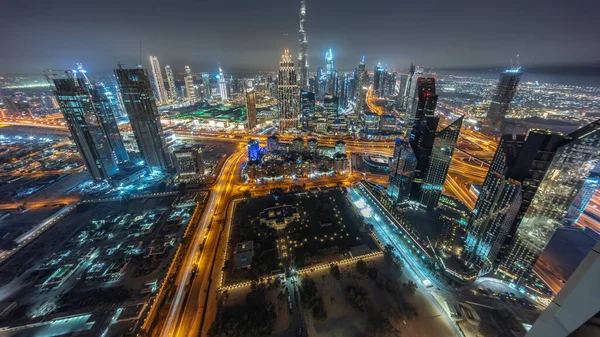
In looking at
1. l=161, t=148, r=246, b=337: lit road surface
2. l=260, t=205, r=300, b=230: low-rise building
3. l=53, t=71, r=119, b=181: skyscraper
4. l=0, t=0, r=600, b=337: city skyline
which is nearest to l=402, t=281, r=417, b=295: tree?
l=0, t=0, r=600, b=337: city skyline

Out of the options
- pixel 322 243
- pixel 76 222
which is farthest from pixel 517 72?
pixel 76 222

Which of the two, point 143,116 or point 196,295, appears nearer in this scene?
point 196,295

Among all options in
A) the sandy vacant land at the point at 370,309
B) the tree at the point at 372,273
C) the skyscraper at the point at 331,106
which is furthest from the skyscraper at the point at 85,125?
the skyscraper at the point at 331,106

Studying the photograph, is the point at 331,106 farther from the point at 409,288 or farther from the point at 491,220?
A: the point at 409,288

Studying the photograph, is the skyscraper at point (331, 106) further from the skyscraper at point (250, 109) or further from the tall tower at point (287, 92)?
→ the skyscraper at point (250, 109)

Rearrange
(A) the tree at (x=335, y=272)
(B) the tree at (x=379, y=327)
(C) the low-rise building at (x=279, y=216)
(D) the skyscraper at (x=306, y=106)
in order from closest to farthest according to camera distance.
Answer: (B) the tree at (x=379, y=327) → (A) the tree at (x=335, y=272) → (C) the low-rise building at (x=279, y=216) → (D) the skyscraper at (x=306, y=106)

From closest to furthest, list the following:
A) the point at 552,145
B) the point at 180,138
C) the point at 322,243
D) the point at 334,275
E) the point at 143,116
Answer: the point at 552,145 → the point at 334,275 → the point at 322,243 → the point at 143,116 → the point at 180,138

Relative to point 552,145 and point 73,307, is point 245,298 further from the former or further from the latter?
point 552,145
